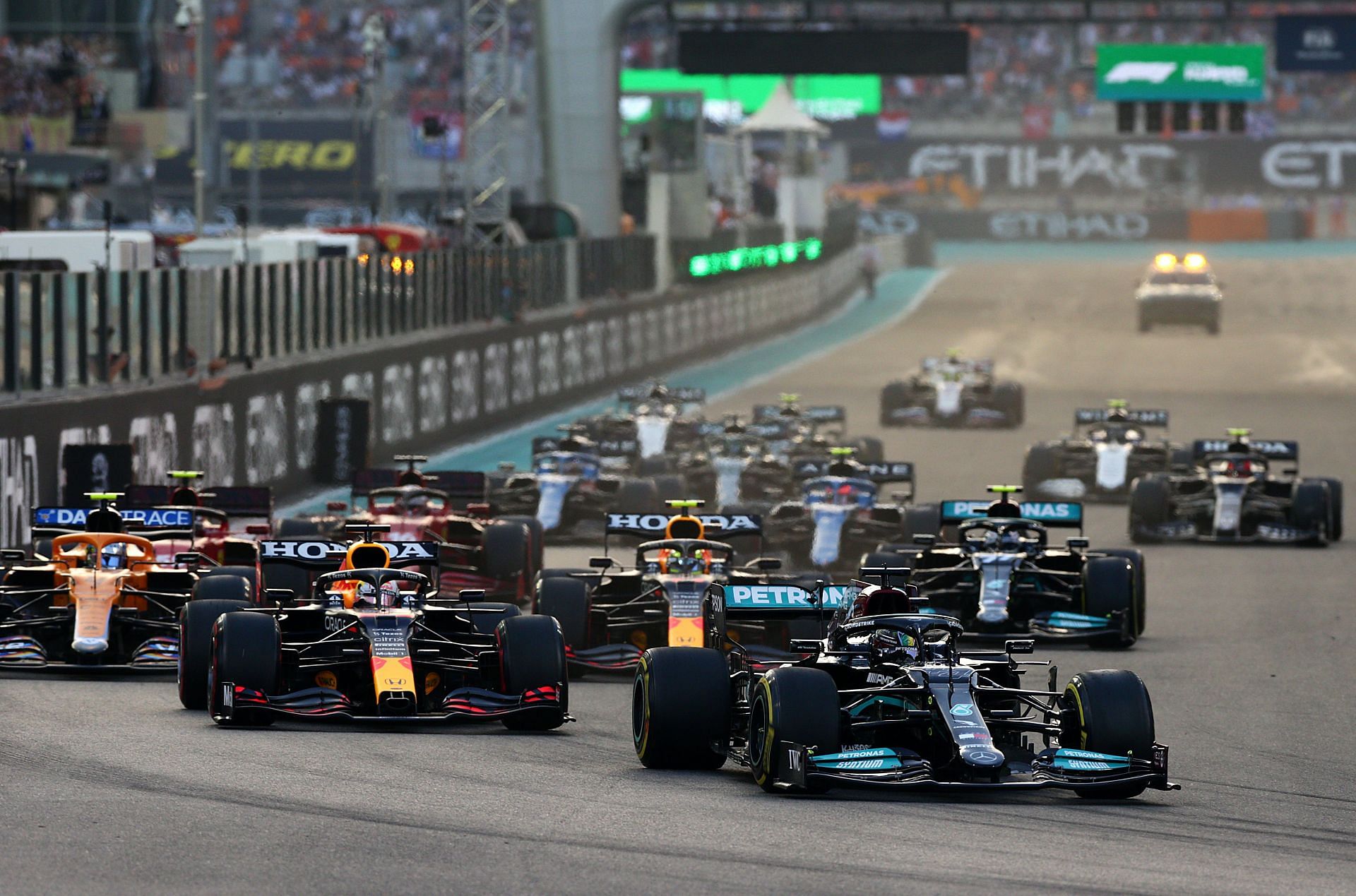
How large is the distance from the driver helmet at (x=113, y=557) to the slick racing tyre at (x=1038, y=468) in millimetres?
13068

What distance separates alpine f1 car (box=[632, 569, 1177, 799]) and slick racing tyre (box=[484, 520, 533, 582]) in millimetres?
6621

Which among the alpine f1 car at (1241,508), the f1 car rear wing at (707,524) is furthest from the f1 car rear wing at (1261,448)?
the f1 car rear wing at (707,524)

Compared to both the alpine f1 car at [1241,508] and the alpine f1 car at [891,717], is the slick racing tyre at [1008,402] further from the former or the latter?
the alpine f1 car at [891,717]

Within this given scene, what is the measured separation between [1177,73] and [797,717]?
4309 cm

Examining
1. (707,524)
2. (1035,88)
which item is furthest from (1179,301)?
(1035,88)

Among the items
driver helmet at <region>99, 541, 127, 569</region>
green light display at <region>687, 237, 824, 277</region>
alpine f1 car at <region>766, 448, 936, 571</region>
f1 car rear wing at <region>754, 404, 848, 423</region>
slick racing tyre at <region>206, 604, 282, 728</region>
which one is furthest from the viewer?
green light display at <region>687, 237, 824, 277</region>

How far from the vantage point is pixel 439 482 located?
19.9 meters

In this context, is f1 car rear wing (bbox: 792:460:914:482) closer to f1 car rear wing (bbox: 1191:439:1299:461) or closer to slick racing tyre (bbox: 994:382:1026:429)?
f1 car rear wing (bbox: 1191:439:1299:461)

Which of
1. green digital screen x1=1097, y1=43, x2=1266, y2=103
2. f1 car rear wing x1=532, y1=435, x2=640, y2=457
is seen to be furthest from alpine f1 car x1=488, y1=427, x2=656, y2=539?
green digital screen x1=1097, y1=43, x2=1266, y2=103

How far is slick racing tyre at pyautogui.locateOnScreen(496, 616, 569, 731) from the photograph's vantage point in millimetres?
12398

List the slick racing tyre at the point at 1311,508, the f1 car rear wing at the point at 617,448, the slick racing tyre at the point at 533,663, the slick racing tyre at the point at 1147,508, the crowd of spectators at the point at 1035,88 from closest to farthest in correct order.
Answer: the slick racing tyre at the point at 533,663
the slick racing tyre at the point at 1311,508
the slick racing tyre at the point at 1147,508
the f1 car rear wing at the point at 617,448
the crowd of spectators at the point at 1035,88

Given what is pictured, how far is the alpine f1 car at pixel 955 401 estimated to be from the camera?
34.1 metres

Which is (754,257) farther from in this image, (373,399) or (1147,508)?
(1147,508)

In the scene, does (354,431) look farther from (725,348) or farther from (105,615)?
(725,348)
